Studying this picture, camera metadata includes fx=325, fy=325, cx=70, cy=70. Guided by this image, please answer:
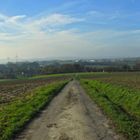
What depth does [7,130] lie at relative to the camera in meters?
12.2

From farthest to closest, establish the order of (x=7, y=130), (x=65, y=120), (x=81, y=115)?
(x=81, y=115), (x=65, y=120), (x=7, y=130)

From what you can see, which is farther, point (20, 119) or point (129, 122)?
point (20, 119)

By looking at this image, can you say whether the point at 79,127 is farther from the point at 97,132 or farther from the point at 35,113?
the point at 35,113

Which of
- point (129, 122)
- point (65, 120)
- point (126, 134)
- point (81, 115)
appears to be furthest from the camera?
point (81, 115)

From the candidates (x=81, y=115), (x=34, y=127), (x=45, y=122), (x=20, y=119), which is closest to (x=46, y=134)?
(x=34, y=127)

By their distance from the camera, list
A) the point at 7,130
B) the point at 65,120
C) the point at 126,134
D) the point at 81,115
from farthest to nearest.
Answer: the point at 81,115 → the point at 65,120 → the point at 7,130 → the point at 126,134

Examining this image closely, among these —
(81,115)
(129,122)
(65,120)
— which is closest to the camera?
(129,122)

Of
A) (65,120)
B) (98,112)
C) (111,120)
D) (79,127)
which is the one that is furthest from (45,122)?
(98,112)

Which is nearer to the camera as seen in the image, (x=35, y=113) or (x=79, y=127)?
(x=79, y=127)

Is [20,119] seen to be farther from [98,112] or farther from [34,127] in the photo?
[98,112]

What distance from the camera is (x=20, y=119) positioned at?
1513cm

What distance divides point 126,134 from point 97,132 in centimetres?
108

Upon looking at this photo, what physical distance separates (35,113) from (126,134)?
7062 mm

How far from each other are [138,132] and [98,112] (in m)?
5.70
